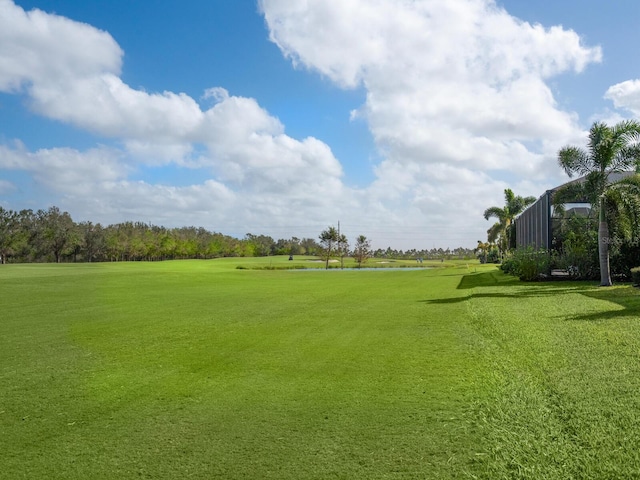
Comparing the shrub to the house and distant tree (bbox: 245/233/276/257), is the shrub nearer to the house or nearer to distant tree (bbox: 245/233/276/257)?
the house

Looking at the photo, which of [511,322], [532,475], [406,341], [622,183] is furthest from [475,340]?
[622,183]

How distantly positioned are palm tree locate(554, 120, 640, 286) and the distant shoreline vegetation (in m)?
50.9

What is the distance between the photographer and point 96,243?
81062 mm

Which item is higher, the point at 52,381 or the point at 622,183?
the point at 622,183

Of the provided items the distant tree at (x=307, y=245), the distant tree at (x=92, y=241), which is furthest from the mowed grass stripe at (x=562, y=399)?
the distant tree at (x=307, y=245)

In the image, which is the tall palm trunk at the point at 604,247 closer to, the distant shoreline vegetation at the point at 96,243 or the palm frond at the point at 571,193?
the palm frond at the point at 571,193

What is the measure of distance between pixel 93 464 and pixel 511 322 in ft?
29.2

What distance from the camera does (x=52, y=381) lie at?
6086 mm

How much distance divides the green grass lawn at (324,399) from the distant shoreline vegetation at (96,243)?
200ft

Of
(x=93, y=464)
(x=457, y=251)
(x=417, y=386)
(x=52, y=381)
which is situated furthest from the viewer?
(x=457, y=251)

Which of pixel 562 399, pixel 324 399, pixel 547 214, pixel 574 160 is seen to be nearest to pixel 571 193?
pixel 574 160

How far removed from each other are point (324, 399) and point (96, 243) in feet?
278

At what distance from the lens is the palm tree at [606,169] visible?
1934 cm

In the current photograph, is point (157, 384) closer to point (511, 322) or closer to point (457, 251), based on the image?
point (511, 322)
